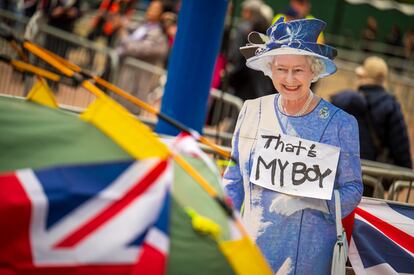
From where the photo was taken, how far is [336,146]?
4.09 meters

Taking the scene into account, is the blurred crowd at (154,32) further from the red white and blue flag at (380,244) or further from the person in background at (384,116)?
the red white and blue flag at (380,244)

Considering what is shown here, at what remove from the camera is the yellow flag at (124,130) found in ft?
10.6

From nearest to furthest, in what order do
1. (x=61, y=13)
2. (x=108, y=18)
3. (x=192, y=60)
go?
(x=192, y=60), (x=61, y=13), (x=108, y=18)

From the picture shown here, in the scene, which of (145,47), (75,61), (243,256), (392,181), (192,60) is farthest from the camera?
(75,61)

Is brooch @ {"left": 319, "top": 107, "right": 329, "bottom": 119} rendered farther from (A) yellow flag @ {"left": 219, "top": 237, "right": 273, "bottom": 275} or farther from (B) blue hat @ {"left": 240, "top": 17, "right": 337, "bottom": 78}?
(A) yellow flag @ {"left": 219, "top": 237, "right": 273, "bottom": 275}

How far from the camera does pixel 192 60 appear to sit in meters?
6.87

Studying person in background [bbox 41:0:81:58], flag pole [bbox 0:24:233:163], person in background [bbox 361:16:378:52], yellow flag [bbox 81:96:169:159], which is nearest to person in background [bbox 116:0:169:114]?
person in background [bbox 41:0:81:58]

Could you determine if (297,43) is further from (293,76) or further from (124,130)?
(124,130)

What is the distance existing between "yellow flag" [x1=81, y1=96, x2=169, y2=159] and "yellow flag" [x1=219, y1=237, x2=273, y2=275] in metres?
0.43

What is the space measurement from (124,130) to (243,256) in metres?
0.67

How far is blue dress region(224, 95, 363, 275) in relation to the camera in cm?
410

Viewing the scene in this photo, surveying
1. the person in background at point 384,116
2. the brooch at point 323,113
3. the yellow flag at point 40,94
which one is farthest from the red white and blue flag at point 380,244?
the person in background at point 384,116

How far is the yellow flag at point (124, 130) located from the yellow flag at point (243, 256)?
0.43m

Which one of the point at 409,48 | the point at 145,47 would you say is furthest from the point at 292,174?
the point at 409,48
